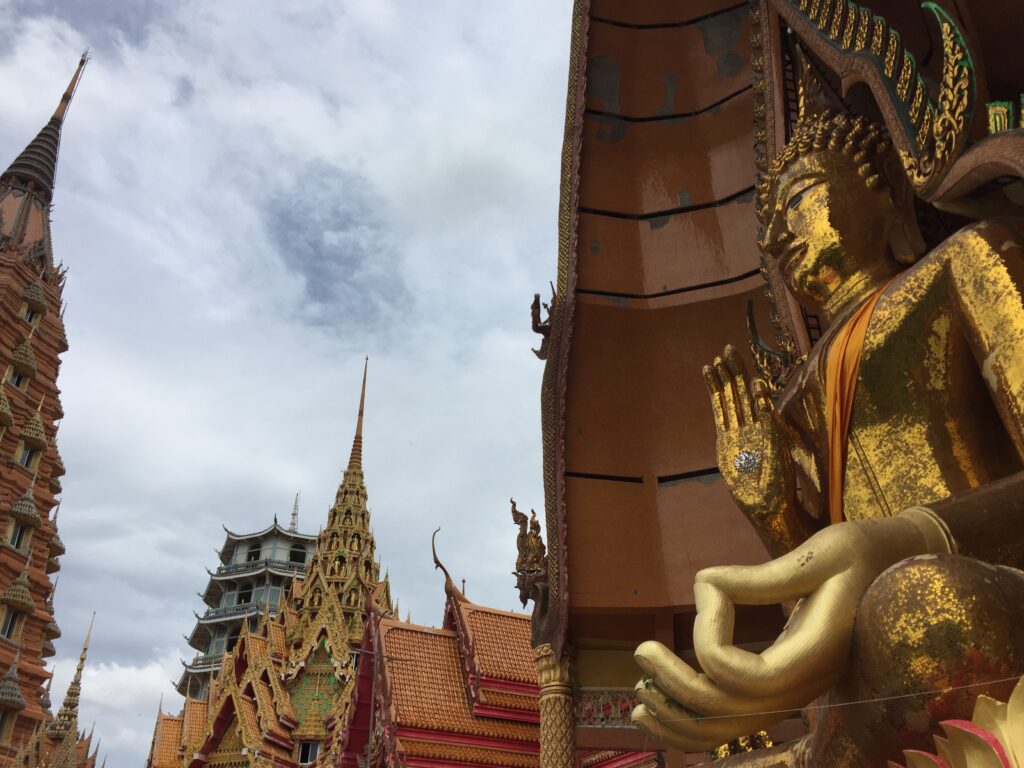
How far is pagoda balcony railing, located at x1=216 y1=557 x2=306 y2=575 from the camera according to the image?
3944 cm

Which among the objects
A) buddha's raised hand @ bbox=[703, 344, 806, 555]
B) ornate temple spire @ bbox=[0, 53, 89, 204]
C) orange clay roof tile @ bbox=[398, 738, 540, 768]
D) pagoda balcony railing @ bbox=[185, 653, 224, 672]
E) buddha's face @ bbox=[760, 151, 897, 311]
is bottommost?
buddha's raised hand @ bbox=[703, 344, 806, 555]

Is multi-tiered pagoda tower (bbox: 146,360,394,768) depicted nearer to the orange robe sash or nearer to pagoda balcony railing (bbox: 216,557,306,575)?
the orange robe sash

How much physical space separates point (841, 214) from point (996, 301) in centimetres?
73

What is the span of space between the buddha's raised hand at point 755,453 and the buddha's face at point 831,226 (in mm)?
355

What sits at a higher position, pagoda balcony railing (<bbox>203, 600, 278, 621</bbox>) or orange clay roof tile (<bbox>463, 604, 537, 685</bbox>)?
pagoda balcony railing (<bbox>203, 600, 278, 621</bbox>)

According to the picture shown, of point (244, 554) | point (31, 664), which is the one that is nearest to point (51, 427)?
point (31, 664)

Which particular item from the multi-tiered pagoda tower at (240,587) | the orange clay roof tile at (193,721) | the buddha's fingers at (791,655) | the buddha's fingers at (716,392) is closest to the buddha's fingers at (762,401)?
the buddha's fingers at (716,392)

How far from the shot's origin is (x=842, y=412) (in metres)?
2.50

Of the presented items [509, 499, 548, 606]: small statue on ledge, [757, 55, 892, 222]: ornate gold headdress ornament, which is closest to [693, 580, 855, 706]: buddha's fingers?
[757, 55, 892, 222]: ornate gold headdress ornament

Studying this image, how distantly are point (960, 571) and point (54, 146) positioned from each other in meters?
30.6

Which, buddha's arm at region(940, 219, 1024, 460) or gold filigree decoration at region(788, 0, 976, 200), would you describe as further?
gold filigree decoration at region(788, 0, 976, 200)

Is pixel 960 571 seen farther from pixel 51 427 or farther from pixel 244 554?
pixel 244 554

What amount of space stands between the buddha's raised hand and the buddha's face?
355 millimetres

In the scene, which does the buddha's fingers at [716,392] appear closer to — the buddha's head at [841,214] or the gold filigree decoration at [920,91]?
the buddha's head at [841,214]
